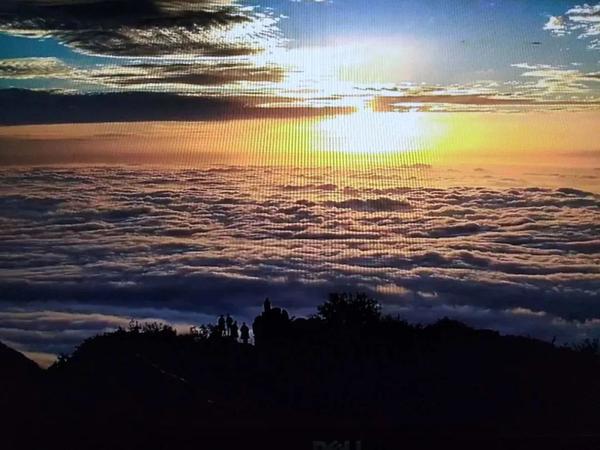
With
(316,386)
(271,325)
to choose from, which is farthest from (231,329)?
(316,386)

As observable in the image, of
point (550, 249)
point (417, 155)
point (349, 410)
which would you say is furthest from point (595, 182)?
point (349, 410)

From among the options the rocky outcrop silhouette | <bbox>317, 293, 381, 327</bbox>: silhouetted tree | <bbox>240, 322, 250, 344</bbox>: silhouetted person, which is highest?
<bbox>317, 293, 381, 327</bbox>: silhouetted tree

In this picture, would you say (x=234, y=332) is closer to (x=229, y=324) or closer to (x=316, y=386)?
(x=229, y=324)

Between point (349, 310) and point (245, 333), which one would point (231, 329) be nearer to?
point (245, 333)

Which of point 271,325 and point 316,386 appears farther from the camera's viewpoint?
point 271,325

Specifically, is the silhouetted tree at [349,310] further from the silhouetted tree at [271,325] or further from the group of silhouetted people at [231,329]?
the group of silhouetted people at [231,329]

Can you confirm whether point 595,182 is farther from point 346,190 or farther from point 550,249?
point 346,190

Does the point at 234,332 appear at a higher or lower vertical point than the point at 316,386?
higher

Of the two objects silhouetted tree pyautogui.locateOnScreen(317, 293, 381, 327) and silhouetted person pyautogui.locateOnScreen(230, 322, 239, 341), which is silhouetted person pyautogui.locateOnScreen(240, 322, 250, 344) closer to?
silhouetted person pyautogui.locateOnScreen(230, 322, 239, 341)

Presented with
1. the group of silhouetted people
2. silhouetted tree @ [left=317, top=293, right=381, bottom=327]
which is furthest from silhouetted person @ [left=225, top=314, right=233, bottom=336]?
silhouetted tree @ [left=317, top=293, right=381, bottom=327]
